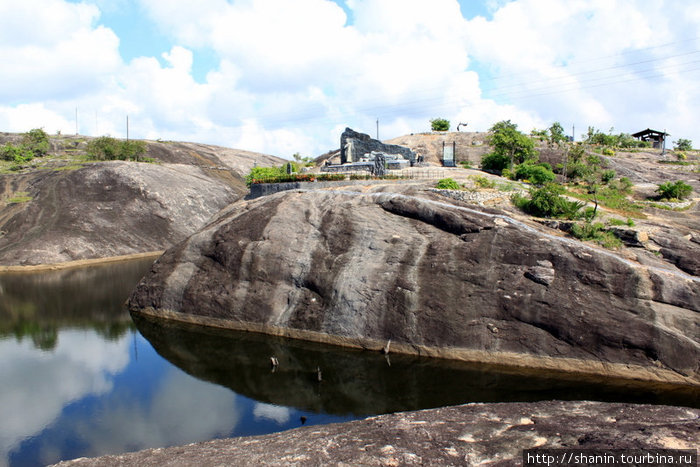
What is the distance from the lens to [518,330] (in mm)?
23922

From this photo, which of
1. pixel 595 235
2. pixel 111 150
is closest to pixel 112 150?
pixel 111 150

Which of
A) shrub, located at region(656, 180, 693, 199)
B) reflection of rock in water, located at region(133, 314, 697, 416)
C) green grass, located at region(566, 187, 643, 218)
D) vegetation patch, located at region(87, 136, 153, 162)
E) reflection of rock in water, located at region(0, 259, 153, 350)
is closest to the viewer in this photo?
reflection of rock in water, located at region(133, 314, 697, 416)

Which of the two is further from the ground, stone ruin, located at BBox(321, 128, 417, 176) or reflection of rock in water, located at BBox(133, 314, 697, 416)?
stone ruin, located at BBox(321, 128, 417, 176)

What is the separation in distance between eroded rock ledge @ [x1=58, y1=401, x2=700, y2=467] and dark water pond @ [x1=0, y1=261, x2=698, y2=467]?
2372mm

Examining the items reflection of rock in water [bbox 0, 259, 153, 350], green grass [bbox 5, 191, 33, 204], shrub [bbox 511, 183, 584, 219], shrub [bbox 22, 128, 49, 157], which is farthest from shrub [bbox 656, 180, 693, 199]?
shrub [bbox 22, 128, 49, 157]

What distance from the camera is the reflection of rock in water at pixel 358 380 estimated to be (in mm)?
20094

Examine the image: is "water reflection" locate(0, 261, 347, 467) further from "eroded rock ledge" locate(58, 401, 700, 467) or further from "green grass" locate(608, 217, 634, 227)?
"green grass" locate(608, 217, 634, 227)

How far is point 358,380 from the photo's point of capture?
22656 millimetres

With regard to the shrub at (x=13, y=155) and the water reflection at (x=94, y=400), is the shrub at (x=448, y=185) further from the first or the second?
the shrub at (x=13, y=155)

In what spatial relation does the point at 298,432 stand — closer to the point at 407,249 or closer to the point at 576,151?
the point at 407,249

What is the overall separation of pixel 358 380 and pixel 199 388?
7554 mm

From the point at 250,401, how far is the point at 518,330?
44.3 feet

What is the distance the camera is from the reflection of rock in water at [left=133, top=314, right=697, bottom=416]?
20094 millimetres

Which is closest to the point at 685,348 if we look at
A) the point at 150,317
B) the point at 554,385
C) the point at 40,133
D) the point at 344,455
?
the point at 554,385
